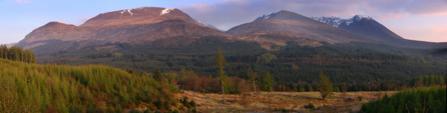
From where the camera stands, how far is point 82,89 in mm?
43750

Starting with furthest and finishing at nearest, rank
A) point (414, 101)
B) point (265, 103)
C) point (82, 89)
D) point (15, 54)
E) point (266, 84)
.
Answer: point (266, 84)
point (15, 54)
point (265, 103)
point (82, 89)
point (414, 101)

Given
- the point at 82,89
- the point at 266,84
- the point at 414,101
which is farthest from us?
the point at 266,84

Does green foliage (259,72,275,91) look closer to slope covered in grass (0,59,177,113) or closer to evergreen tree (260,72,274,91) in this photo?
evergreen tree (260,72,274,91)

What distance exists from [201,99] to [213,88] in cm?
2960

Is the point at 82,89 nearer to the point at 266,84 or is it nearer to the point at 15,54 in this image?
the point at 15,54

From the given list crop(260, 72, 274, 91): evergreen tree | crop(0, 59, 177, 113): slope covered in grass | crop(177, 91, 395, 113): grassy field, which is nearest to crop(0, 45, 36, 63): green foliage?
crop(177, 91, 395, 113): grassy field

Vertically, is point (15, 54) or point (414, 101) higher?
point (414, 101)

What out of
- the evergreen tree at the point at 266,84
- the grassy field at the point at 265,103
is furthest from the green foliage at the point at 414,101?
the evergreen tree at the point at 266,84

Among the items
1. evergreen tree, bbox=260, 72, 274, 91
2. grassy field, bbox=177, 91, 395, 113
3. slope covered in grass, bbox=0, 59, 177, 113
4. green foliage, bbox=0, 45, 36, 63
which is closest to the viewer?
slope covered in grass, bbox=0, 59, 177, 113

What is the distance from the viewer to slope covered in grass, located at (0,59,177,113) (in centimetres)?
3688

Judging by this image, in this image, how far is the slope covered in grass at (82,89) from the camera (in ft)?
121

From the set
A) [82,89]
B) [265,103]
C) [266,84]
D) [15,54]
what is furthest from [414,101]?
[15,54]

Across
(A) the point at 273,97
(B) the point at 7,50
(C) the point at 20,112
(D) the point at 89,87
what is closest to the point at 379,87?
(A) the point at 273,97

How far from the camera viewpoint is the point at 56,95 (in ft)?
129
